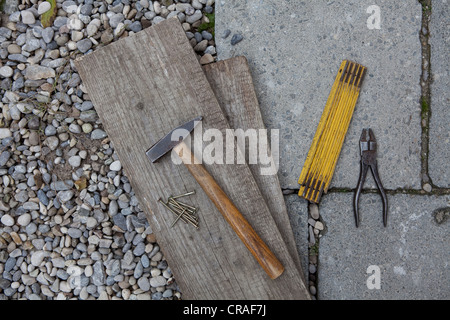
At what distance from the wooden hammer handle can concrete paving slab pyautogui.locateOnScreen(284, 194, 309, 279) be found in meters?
0.33

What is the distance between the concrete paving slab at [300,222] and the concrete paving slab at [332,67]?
11 cm

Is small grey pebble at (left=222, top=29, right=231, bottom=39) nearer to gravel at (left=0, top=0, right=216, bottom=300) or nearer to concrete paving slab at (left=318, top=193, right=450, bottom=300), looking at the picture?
gravel at (left=0, top=0, right=216, bottom=300)

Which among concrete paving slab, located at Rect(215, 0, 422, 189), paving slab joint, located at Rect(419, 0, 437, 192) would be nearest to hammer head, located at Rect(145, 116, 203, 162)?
concrete paving slab, located at Rect(215, 0, 422, 189)

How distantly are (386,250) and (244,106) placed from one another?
1352 mm

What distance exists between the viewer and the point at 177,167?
2.54 m

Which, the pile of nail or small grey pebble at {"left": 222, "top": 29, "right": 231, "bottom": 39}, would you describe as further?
small grey pebble at {"left": 222, "top": 29, "right": 231, "bottom": 39}

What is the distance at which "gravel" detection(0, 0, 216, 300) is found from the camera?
9.01 feet

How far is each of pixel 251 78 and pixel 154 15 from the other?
2.80 ft

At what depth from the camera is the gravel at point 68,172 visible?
2.75 meters

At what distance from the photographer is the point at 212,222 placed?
2.52m

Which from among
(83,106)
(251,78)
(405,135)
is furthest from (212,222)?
(405,135)

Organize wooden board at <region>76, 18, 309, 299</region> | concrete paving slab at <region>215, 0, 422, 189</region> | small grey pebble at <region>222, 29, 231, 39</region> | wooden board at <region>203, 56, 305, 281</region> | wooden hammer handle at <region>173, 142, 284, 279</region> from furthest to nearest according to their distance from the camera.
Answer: small grey pebble at <region>222, 29, 231, 39</region> → concrete paving slab at <region>215, 0, 422, 189</region> → wooden board at <region>203, 56, 305, 281</region> → wooden board at <region>76, 18, 309, 299</region> → wooden hammer handle at <region>173, 142, 284, 279</region>

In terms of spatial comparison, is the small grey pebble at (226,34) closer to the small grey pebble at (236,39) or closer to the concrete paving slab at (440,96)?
the small grey pebble at (236,39)

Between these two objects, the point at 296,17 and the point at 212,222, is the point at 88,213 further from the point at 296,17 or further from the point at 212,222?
the point at 296,17
